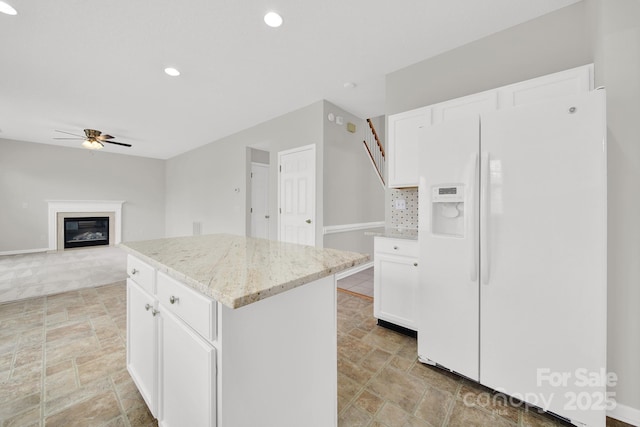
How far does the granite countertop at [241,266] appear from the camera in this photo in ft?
2.50

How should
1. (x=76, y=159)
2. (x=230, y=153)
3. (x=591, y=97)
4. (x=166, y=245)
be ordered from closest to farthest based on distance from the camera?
(x=591, y=97) < (x=166, y=245) < (x=230, y=153) < (x=76, y=159)

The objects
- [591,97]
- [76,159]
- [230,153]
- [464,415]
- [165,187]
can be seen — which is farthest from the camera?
[165,187]

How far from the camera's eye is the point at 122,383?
1.68 meters

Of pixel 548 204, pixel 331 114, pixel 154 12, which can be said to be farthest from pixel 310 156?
pixel 548 204

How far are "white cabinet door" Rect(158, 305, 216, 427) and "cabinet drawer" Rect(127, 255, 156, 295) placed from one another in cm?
17

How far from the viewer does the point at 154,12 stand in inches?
76.3

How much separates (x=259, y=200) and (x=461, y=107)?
424 centimetres

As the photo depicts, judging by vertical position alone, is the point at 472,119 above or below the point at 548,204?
above

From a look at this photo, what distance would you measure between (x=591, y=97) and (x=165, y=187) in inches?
370

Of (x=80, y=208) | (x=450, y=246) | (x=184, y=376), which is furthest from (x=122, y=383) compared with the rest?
(x=80, y=208)

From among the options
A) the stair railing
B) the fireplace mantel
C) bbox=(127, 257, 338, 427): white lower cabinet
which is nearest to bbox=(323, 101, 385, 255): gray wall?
the stair railing

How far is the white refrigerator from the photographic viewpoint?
48.8 inches

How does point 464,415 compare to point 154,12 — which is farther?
point 154,12

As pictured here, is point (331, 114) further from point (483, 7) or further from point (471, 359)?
point (471, 359)
